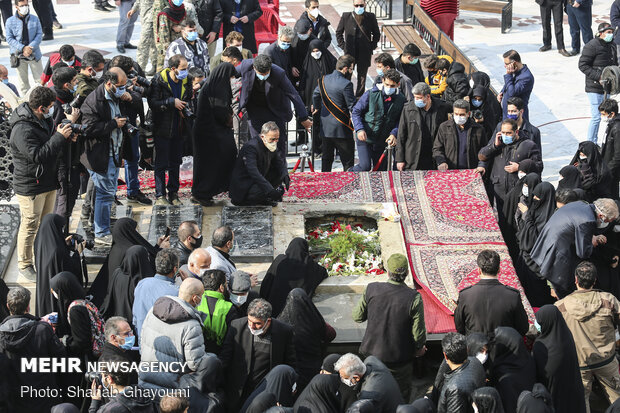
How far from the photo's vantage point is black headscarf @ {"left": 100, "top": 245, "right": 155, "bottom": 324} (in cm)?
668

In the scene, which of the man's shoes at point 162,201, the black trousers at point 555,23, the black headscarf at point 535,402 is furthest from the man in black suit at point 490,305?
the black trousers at point 555,23

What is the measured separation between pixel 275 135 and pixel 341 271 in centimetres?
144

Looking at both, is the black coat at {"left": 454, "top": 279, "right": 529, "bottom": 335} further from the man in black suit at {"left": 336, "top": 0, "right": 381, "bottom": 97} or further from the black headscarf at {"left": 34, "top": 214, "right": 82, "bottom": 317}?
the man in black suit at {"left": 336, "top": 0, "right": 381, "bottom": 97}

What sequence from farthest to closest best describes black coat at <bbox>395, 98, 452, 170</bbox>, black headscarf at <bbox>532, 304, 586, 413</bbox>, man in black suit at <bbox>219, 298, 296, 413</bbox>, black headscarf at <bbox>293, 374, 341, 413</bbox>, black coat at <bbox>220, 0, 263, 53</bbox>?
black coat at <bbox>220, 0, 263, 53</bbox>, black coat at <bbox>395, 98, 452, 170</bbox>, black headscarf at <bbox>532, 304, 586, 413</bbox>, man in black suit at <bbox>219, 298, 296, 413</bbox>, black headscarf at <bbox>293, 374, 341, 413</bbox>

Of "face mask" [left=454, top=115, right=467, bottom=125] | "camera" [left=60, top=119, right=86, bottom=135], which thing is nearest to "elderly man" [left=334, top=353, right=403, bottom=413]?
"camera" [left=60, top=119, right=86, bottom=135]

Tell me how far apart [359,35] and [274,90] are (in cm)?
382

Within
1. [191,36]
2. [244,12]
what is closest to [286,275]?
[191,36]

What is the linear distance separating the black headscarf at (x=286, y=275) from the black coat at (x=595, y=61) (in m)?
6.15

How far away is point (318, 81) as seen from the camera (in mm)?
10688

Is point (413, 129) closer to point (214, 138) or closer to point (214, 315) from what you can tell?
point (214, 138)

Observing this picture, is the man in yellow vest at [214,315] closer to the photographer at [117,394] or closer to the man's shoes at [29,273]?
the photographer at [117,394]

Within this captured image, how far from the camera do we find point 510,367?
6258 millimetres

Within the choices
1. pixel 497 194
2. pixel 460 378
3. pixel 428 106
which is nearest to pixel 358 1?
pixel 428 106

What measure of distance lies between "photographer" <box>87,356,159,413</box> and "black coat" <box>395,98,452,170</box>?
16.3ft
